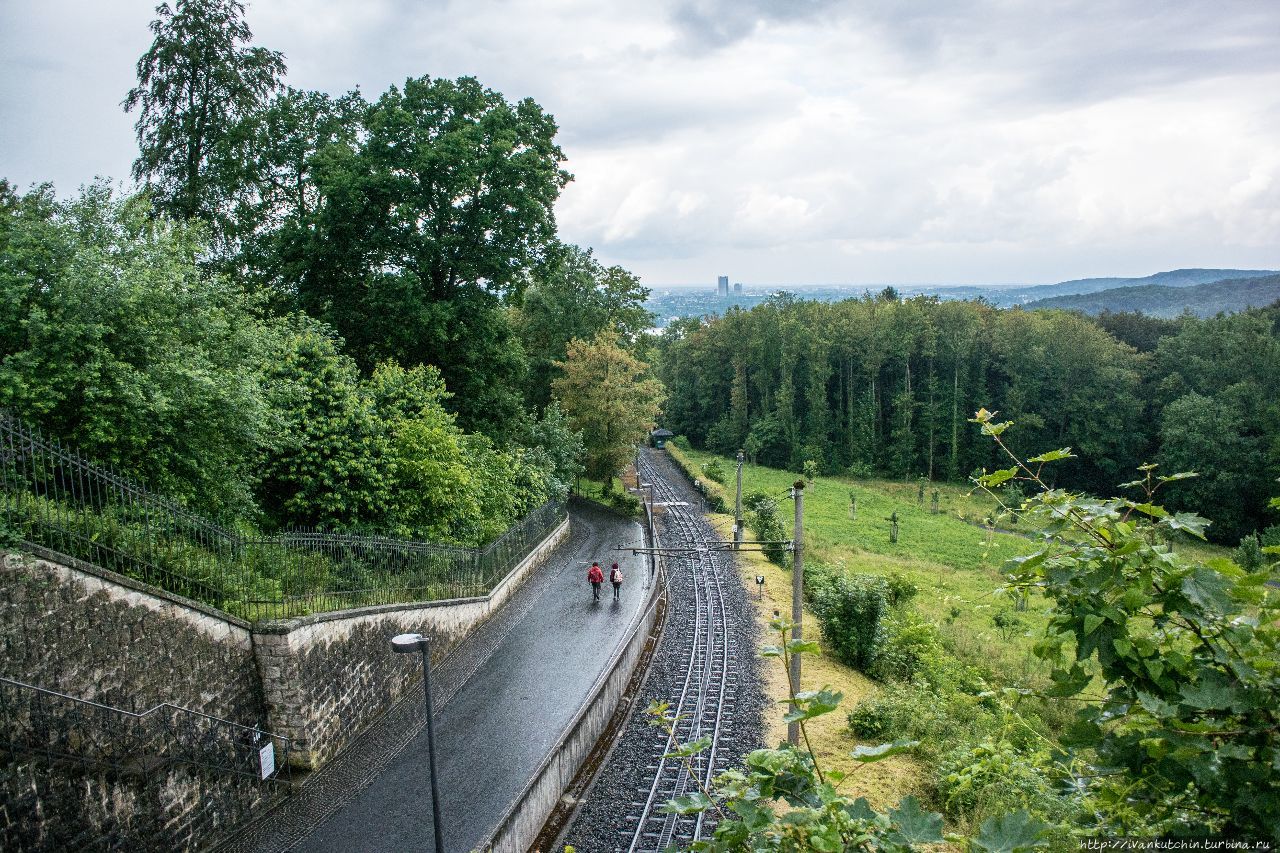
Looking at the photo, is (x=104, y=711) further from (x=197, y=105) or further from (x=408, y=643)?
(x=197, y=105)

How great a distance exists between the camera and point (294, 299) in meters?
25.0

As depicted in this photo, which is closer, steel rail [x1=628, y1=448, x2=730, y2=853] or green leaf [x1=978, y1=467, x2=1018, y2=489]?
green leaf [x1=978, y1=467, x2=1018, y2=489]

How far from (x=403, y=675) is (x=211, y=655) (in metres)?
5.55

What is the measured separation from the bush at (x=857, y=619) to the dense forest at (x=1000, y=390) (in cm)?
3075

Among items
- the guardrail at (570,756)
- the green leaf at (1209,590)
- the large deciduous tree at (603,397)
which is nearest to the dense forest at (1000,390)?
the large deciduous tree at (603,397)

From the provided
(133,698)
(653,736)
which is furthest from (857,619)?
(133,698)

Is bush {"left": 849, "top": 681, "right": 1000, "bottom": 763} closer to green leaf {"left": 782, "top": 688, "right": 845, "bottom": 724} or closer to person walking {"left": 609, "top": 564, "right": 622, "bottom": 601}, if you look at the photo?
person walking {"left": 609, "top": 564, "right": 622, "bottom": 601}

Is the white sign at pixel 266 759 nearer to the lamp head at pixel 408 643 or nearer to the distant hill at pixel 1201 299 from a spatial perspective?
the lamp head at pixel 408 643

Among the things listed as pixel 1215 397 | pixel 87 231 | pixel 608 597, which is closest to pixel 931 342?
pixel 1215 397

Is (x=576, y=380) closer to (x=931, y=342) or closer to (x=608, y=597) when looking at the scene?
(x=608, y=597)

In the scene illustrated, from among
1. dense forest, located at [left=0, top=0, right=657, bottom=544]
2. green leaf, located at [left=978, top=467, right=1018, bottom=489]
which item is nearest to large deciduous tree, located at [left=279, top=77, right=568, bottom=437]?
dense forest, located at [left=0, top=0, right=657, bottom=544]

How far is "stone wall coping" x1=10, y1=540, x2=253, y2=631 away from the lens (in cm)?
948

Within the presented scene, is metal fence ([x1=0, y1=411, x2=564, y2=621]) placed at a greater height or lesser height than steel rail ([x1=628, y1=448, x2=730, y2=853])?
greater

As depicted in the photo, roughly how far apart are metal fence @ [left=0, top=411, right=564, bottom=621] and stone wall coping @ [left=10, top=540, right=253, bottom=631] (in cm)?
14
